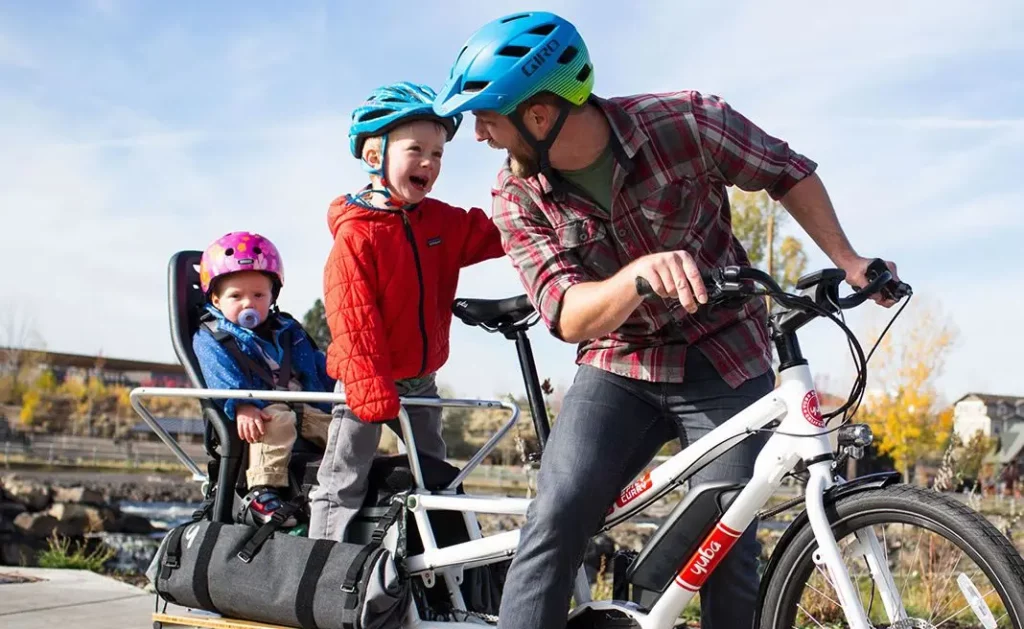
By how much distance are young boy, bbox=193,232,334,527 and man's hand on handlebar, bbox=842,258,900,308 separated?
2191mm

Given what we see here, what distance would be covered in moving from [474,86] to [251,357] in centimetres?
189

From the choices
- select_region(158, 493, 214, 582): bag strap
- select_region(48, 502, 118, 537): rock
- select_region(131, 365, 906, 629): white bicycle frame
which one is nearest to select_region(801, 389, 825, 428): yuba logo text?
select_region(131, 365, 906, 629): white bicycle frame

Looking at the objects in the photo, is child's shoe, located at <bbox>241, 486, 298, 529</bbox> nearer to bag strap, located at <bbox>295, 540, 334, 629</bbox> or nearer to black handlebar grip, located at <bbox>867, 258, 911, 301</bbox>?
bag strap, located at <bbox>295, 540, 334, 629</bbox>

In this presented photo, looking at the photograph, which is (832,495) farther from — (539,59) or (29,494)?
(29,494)

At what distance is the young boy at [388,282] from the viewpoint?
3660 mm

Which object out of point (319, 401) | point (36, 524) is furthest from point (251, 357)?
point (36, 524)

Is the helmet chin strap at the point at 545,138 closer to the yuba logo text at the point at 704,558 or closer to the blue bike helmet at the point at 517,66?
the blue bike helmet at the point at 517,66

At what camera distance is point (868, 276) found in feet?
8.87

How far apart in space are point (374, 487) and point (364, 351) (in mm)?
527

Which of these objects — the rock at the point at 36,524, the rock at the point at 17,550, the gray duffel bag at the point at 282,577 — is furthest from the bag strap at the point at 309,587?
the rock at the point at 36,524

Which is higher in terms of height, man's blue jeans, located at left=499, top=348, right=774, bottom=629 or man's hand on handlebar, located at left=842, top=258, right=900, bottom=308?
man's hand on handlebar, located at left=842, top=258, right=900, bottom=308

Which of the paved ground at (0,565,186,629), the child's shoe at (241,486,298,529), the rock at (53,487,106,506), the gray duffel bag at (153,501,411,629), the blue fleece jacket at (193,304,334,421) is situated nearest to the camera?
the gray duffel bag at (153,501,411,629)

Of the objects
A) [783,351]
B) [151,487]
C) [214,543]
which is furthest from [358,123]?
[151,487]

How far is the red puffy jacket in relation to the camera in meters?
3.60
